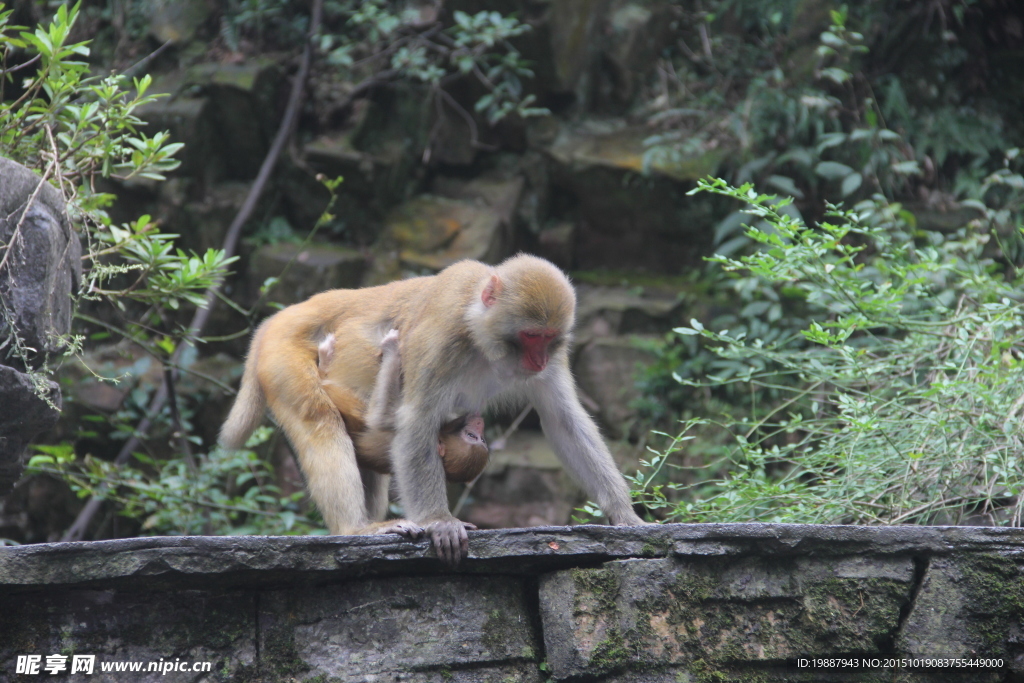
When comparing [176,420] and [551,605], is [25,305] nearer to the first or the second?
[551,605]

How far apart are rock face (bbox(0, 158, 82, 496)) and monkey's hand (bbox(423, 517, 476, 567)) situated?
124cm

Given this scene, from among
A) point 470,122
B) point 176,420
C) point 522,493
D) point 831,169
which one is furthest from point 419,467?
point 470,122

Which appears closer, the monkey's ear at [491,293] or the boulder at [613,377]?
the monkey's ear at [491,293]

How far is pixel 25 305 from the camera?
2586 millimetres

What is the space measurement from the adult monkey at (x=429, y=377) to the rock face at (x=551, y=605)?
1.48 feet

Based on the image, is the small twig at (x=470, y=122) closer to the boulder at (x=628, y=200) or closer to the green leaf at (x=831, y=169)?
the boulder at (x=628, y=200)

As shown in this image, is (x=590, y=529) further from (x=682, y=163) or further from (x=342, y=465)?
(x=682, y=163)

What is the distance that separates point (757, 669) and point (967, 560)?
0.79m

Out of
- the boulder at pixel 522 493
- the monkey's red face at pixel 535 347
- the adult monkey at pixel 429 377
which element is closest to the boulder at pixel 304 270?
the boulder at pixel 522 493

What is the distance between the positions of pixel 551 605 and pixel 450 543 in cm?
38

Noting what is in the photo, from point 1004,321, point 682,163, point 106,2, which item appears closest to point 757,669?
point 1004,321

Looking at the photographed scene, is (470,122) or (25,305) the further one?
(470,122)

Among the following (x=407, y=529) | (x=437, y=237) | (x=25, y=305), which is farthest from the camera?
(x=437, y=237)

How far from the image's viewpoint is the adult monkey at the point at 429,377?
3.29 meters
